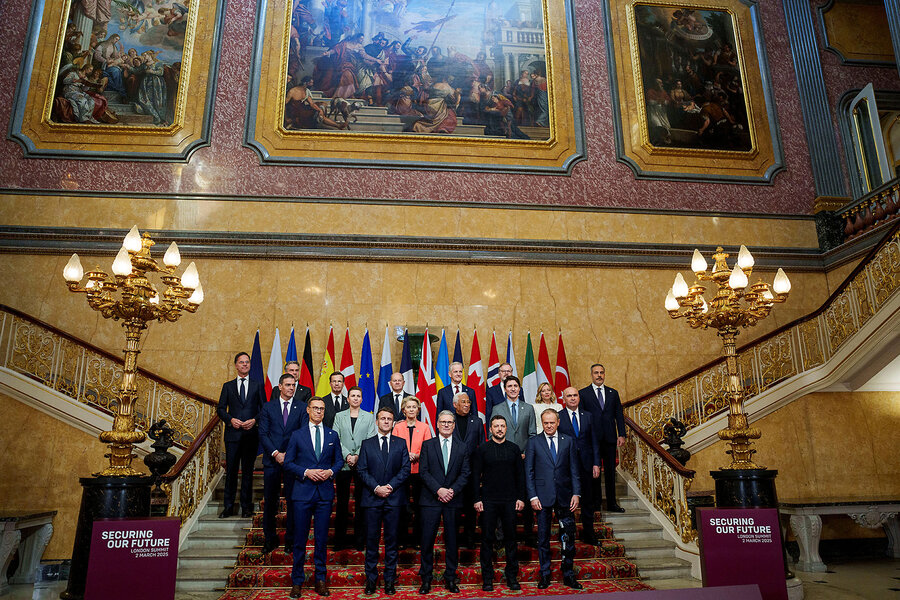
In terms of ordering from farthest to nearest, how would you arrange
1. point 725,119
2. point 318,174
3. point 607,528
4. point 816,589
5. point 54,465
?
point 725,119, point 318,174, point 54,465, point 607,528, point 816,589

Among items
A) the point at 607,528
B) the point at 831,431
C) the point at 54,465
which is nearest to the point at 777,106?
the point at 831,431

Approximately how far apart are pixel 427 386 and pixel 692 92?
6727mm

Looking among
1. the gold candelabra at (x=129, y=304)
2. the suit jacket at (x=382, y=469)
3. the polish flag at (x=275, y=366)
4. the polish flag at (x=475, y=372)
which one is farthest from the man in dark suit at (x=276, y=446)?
the polish flag at (x=475, y=372)

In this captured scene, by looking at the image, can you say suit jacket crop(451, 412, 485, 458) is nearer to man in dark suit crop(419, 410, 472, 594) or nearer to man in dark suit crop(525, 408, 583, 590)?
man in dark suit crop(419, 410, 472, 594)

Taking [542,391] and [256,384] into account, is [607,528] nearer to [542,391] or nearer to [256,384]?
[542,391]

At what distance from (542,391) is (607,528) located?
1.44 metres

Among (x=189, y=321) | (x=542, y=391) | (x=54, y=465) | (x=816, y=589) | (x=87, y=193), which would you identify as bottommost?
(x=816, y=589)

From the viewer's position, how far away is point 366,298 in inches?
373

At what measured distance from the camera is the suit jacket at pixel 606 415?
263 inches

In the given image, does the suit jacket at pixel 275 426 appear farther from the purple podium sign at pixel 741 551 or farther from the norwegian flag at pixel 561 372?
the norwegian flag at pixel 561 372

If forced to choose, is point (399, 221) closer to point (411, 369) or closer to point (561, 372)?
point (411, 369)

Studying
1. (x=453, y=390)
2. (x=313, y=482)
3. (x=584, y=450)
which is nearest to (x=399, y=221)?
(x=453, y=390)

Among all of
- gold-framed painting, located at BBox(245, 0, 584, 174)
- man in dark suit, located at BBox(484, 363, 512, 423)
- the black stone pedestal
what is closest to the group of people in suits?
man in dark suit, located at BBox(484, 363, 512, 423)

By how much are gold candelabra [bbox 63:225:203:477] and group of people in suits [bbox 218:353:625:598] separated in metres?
1.17
